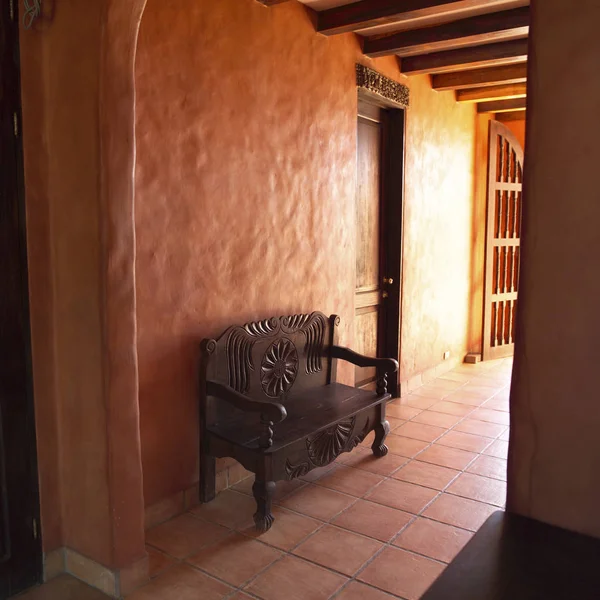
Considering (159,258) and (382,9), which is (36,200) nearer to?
(159,258)

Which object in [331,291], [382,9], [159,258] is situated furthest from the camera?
[331,291]

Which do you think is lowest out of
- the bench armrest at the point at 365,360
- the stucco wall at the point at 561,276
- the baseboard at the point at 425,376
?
the baseboard at the point at 425,376

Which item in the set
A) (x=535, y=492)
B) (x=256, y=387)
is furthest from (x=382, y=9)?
(x=535, y=492)

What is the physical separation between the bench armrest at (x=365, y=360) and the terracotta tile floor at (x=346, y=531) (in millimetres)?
629

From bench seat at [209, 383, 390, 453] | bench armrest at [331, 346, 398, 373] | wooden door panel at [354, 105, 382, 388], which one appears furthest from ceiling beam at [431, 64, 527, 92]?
bench seat at [209, 383, 390, 453]

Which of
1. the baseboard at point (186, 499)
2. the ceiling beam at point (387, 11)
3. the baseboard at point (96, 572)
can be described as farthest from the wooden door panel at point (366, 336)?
the baseboard at point (96, 572)

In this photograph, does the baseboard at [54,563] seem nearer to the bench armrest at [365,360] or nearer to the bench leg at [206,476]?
the bench leg at [206,476]

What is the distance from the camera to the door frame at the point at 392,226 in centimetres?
528

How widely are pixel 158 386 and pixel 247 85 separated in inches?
74.2

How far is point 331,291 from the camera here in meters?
4.44

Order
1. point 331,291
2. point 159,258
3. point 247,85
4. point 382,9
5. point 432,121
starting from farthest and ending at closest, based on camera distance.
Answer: point 432,121, point 331,291, point 382,9, point 247,85, point 159,258

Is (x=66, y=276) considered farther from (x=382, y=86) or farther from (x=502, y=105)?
(x=502, y=105)

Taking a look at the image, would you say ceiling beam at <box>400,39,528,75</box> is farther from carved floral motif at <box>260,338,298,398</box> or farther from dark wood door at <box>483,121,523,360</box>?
carved floral motif at <box>260,338,298,398</box>

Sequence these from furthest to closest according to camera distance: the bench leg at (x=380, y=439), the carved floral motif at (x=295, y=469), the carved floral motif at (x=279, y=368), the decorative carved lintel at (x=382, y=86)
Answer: the decorative carved lintel at (x=382, y=86), the bench leg at (x=380, y=439), the carved floral motif at (x=279, y=368), the carved floral motif at (x=295, y=469)
